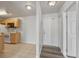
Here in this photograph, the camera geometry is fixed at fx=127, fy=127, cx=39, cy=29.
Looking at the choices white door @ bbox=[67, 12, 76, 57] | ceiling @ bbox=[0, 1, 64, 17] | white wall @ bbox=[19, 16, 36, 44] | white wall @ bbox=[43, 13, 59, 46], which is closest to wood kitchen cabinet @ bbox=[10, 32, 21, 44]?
white wall @ bbox=[19, 16, 36, 44]

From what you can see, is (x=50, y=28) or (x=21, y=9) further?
(x=50, y=28)

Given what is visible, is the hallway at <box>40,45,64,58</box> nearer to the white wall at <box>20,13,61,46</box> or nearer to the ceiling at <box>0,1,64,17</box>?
the white wall at <box>20,13,61,46</box>

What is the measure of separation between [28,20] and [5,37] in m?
0.58

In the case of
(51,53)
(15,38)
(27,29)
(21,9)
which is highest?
(21,9)

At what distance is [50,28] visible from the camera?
9.37 ft

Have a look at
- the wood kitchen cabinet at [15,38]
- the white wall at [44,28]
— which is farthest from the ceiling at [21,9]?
the wood kitchen cabinet at [15,38]

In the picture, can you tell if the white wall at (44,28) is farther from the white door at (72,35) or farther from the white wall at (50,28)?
the white door at (72,35)

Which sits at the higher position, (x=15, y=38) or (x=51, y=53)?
(x=15, y=38)

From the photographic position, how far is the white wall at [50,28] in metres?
2.78

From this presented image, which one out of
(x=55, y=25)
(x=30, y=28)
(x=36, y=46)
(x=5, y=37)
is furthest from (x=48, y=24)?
(x=5, y=37)

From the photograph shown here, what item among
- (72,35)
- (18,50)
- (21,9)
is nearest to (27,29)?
(21,9)

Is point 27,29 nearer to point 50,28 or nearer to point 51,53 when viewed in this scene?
point 50,28

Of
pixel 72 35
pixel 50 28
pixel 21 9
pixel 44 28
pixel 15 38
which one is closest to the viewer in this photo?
pixel 21 9

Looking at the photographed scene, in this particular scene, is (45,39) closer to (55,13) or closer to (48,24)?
(48,24)
